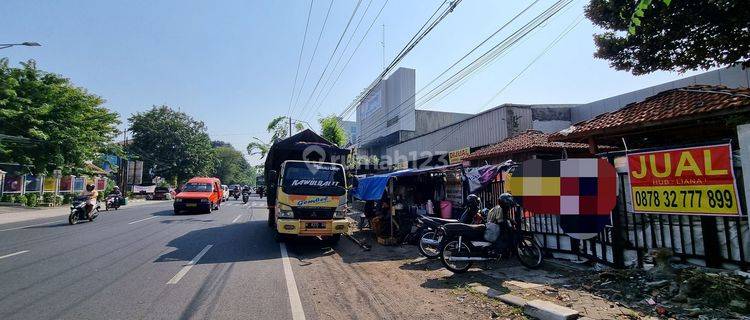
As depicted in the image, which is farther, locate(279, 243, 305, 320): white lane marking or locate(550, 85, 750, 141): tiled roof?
locate(550, 85, 750, 141): tiled roof

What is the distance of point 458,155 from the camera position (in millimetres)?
19391

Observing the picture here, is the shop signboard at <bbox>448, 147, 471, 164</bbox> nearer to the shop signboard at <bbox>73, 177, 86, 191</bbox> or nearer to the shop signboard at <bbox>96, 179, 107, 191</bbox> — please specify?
the shop signboard at <bbox>73, 177, 86, 191</bbox>

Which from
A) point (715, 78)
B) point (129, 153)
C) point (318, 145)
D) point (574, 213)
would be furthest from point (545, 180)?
point (129, 153)

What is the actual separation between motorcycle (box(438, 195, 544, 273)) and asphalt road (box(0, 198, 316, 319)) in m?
2.94

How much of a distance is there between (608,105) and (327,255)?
Answer: 1509 centimetres

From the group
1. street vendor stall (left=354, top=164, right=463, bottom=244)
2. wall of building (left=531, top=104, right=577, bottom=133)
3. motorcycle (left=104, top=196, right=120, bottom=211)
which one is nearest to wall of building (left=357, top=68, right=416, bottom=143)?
wall of building (left=531, top=104, right=577, bottom=133)

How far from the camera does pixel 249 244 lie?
960 cm

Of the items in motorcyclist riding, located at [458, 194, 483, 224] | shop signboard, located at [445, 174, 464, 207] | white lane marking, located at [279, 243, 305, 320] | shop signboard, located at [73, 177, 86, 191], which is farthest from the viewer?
shop signboard, located at [73, 177, 86, 191]

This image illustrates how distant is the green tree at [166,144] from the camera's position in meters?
49.4

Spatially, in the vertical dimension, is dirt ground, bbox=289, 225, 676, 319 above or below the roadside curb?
below

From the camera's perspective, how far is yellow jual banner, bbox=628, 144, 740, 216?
4.91m

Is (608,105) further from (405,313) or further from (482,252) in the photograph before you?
(405,313)

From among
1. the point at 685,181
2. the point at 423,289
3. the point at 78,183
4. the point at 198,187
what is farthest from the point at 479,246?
the point at 78,183

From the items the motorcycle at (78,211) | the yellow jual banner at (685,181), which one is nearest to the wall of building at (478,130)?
the yellow jual banner at (685,181)
